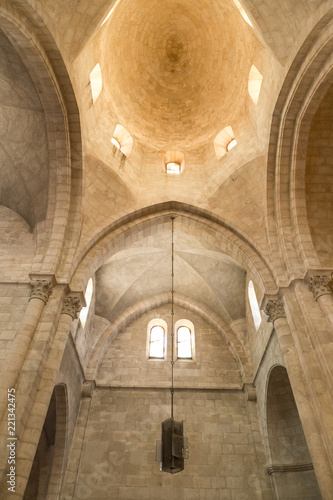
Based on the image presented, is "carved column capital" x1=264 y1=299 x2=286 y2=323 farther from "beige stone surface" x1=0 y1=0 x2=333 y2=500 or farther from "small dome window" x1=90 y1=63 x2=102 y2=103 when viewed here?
"small dome window" x1=90 y1=63 x2=102 y2=103

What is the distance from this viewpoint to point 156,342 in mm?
13625

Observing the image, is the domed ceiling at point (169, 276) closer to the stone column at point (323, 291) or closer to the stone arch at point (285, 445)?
the stone arch at point (285, 445)

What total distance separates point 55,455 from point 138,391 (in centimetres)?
314

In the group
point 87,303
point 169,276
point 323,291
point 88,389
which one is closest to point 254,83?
point 323,291

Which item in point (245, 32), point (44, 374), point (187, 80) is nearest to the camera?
point (44, 374)

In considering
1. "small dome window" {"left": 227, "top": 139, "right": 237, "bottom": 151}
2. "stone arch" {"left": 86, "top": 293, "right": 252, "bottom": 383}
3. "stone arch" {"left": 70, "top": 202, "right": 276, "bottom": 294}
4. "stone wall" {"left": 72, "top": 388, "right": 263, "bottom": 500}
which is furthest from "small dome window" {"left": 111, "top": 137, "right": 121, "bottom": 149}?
"stone wall" {"left": 72, "top": 388, "right": 263, "bottom": 500}

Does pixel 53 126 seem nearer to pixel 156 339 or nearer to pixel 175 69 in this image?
pixel 175 69

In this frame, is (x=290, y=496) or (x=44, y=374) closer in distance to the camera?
(x=44, y=374)

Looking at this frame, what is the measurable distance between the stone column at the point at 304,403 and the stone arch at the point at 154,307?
178 inches

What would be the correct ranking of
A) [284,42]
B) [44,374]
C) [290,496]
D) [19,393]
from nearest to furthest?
[19,393] → [44,374] → [284,42] → [290,496]

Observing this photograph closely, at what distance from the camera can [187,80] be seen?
1340 cm

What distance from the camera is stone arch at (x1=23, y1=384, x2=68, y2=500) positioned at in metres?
9.62

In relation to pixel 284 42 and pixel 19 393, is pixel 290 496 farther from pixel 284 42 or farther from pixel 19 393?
pixel 284 42

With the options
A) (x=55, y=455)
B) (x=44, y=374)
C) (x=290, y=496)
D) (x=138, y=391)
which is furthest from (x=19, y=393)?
(x=290, y=496)
